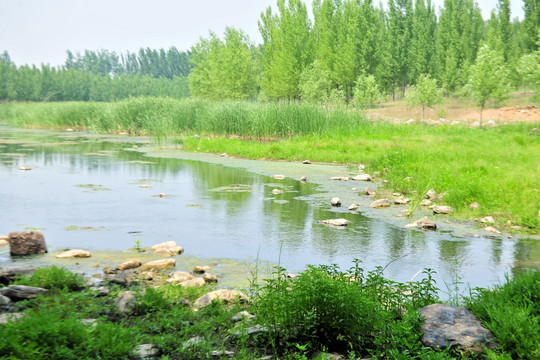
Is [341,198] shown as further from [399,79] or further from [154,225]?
[399,79]

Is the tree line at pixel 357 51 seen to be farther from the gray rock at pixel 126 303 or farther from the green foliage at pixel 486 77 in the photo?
the gray rock at pixel 126 303

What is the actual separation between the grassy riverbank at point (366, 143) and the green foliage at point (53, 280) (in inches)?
261

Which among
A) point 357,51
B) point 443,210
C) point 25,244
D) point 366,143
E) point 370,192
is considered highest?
point 357,51

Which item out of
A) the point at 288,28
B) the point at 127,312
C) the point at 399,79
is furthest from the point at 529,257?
the point at 399,79

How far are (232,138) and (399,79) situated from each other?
30652 millimetres

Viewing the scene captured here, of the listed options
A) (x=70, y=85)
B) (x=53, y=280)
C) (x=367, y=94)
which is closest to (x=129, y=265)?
(x=53, y=280)

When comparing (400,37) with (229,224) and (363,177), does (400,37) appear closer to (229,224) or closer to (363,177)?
(363,177)

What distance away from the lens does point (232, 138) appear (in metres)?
22.8

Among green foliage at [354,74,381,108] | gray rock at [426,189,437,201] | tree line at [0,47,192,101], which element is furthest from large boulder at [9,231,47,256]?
tree line at [0,47,192,101]

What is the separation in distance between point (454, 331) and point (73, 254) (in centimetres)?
480

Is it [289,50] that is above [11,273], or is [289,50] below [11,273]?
above

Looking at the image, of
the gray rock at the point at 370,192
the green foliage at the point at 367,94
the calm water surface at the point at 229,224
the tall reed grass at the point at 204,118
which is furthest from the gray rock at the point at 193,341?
the green foliage at the point at 367,94

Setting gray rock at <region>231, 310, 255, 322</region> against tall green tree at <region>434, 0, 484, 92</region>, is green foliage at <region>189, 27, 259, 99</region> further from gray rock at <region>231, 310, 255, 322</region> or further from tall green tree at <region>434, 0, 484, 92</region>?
gray rock at <region>231, 310, 255, 322</region>

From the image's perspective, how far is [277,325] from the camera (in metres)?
3.82
